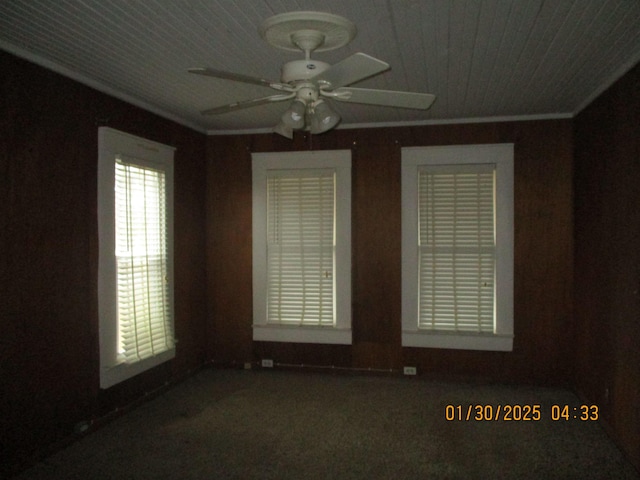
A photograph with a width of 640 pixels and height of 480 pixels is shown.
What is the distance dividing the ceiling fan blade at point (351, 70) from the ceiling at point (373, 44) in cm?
36

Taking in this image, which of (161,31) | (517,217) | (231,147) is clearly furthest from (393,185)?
(161,31)

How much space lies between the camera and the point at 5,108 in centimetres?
265

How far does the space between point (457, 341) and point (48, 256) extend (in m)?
3.42

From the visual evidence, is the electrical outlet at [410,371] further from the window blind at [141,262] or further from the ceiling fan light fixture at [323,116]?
the ceiling fan light fixture at [323,116]

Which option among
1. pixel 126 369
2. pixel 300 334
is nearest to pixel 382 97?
pixel 126 369

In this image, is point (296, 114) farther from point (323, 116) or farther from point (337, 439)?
point (337, 439)

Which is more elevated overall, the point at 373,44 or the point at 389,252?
the point at 373,44

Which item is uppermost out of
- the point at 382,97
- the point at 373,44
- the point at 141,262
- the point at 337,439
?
the point at 373,44

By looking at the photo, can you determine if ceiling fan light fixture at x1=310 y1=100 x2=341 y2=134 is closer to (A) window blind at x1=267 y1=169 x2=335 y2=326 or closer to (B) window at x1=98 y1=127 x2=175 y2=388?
(B) window at x1=98 y1=127 x2=175 y2=388

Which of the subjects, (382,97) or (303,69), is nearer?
(303,69)

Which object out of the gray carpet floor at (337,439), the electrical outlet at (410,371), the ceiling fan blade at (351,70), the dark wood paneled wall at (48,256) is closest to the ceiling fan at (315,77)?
the ceiling fan blade at (351,70)

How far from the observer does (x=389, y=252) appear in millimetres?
4562

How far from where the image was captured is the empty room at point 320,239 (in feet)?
8.25

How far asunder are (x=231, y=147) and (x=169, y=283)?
1.61 meters
